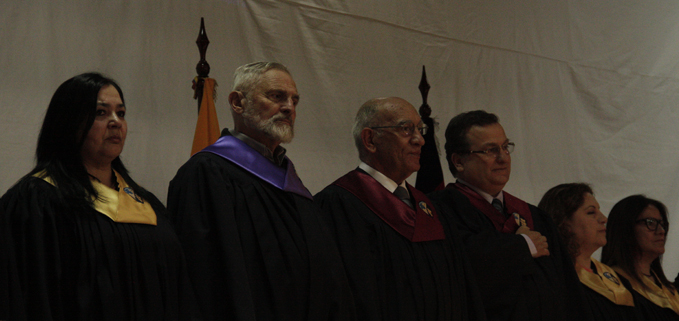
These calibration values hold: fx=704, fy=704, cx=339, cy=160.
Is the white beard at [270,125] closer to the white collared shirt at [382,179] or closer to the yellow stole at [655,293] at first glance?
the white collared shirt at [382,179]

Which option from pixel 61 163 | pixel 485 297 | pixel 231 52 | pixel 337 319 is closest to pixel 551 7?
pixel 231 52

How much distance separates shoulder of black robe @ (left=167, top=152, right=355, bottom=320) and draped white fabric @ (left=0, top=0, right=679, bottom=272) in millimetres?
1427

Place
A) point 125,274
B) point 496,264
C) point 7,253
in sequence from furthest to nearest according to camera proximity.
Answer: point 496,264 → point 125,274 → point 7,253

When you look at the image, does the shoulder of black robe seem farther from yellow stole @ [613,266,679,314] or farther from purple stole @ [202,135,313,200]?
yellow stole @ [613,266,679,314]

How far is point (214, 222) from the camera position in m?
2.76

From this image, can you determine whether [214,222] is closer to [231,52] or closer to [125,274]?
[125,274]

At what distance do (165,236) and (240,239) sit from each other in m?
0.29

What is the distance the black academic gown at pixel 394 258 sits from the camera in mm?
3188

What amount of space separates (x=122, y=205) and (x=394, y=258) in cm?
127

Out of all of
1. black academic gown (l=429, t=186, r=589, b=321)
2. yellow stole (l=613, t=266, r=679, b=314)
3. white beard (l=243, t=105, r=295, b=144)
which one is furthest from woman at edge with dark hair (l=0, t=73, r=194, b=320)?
yellow stole (l=613, t=266, r=679, b=314)

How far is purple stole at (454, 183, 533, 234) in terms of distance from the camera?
3840 mm

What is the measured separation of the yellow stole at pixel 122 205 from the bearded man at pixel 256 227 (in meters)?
0.14

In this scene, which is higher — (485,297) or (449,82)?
(449,82)

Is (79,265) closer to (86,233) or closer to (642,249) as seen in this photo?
(86,233)
